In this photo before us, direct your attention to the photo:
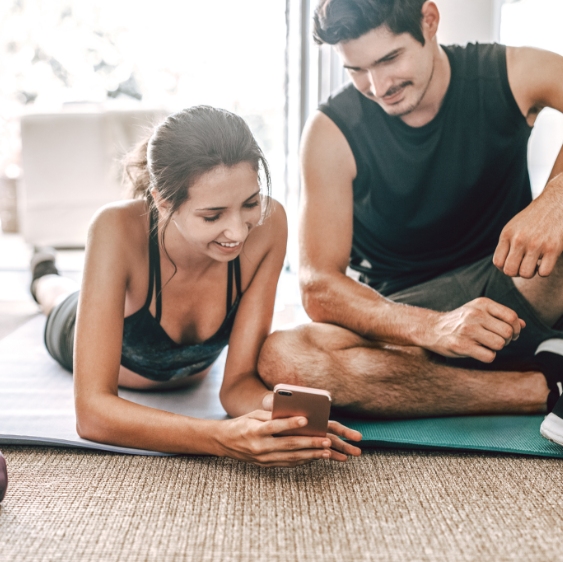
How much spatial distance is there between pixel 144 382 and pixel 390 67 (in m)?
0.99

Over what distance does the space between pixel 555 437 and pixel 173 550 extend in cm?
73

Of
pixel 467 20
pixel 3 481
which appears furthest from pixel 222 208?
pixel 467 20

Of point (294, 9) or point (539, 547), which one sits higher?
point (294, 9)

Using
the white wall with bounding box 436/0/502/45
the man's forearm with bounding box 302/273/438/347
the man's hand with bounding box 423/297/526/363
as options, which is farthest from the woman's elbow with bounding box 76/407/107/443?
the white wall with bounding box 436/0/502/45

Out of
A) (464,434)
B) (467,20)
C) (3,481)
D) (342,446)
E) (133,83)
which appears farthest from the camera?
(133,83)

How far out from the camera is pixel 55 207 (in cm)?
314

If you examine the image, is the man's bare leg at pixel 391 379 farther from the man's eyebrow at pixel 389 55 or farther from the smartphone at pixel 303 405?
the man's eyebrow at pixel 389 55

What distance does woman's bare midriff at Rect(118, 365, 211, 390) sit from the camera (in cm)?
140

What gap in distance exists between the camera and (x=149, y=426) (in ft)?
3.28

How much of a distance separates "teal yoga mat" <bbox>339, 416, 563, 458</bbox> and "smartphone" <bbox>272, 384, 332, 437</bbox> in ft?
0.71

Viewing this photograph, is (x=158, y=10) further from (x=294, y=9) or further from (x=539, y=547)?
(x=539, y=547)

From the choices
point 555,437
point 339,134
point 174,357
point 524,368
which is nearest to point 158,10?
point 339,134

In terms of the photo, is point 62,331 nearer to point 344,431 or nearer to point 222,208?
point 222,208

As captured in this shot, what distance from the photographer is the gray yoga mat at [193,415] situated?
3.51ft
